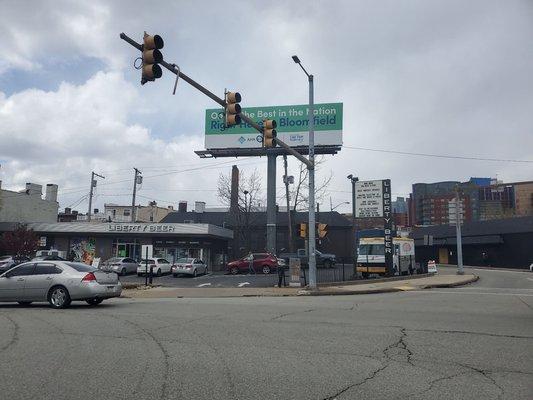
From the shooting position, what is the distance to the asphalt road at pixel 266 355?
237 inches

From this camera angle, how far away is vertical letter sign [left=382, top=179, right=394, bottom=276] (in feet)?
97.1

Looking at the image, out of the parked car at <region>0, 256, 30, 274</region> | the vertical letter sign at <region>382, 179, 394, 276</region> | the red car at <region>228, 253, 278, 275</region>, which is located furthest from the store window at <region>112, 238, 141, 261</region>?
the vertical letter sign at <region>382, 179, 394, 276</region>

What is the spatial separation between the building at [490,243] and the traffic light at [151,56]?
1666 inches

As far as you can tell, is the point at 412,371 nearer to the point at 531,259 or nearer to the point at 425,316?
the point at 425,316

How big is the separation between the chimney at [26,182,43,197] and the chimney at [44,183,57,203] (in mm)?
2311

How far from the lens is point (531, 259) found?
51.4m

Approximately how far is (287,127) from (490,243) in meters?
27.0

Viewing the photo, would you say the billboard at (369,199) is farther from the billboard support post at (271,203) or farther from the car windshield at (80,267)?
the car windshield at (80,267)

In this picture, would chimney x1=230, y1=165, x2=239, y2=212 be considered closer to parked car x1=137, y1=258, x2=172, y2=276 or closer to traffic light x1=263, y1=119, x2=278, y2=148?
parked car x1=137, y1=258, x2=172, y2=276

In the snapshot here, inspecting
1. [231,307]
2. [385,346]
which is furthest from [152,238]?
[385,346]

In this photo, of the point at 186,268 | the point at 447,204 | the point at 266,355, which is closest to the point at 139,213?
the point at 447,204

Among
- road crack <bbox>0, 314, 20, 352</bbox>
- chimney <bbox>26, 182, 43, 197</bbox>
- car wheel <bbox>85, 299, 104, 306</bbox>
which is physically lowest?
road crack <bbox>0, 314, 20, 352</bbox>

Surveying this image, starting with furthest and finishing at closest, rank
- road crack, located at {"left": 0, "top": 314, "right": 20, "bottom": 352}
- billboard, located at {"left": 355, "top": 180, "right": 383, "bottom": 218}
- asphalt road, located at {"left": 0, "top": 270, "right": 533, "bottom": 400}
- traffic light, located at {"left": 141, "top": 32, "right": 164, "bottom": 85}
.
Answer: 1. billboard, located at {"left": 355, "top": 180, "right": 383, "bottom": 218}
2. traffic light, located at {"left": 141, "top": 32, "right": 164, "bottom": 85}
3. road crack, located at {"left": 0, "top": 314, "right": 20, "bottom": 352}
4. asphalt road, located at {"left": 0, "top": 270, "right": 533, "bottom": 400}

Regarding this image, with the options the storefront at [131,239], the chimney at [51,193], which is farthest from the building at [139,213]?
the storefront at [131,239]
